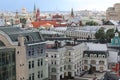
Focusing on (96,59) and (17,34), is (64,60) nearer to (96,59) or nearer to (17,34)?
(96,59)

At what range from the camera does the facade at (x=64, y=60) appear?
74.2 meters

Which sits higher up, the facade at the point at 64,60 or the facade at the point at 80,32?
the facade at the point at 64,60

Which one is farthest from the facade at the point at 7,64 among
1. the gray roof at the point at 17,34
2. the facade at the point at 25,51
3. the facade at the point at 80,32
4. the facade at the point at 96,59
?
the facade at the point at 80,32

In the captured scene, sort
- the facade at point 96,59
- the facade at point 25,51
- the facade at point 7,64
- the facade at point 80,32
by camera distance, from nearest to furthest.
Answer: the facade at point 7,64, the facade at point 25,51, the facade at point 96,59, the facade at point 80,32

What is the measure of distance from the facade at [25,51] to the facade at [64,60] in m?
14.6

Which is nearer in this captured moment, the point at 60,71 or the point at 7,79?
the point at 7,79

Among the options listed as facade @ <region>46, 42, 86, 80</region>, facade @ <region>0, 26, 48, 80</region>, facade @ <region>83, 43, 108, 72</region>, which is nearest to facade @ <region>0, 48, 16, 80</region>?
facade @ <region>0, 26, 48, 80</region>

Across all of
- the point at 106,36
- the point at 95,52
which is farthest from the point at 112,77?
the point at 106,36

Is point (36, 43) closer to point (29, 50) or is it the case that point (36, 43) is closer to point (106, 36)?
point (29, 50)

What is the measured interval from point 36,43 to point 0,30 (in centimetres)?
736

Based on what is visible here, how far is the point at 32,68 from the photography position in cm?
5559

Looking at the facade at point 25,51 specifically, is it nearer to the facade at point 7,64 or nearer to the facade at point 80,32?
the facade at point 7,64

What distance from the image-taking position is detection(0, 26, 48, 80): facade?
51688 millimetres

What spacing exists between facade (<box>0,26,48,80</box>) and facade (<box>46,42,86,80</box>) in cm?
1456
